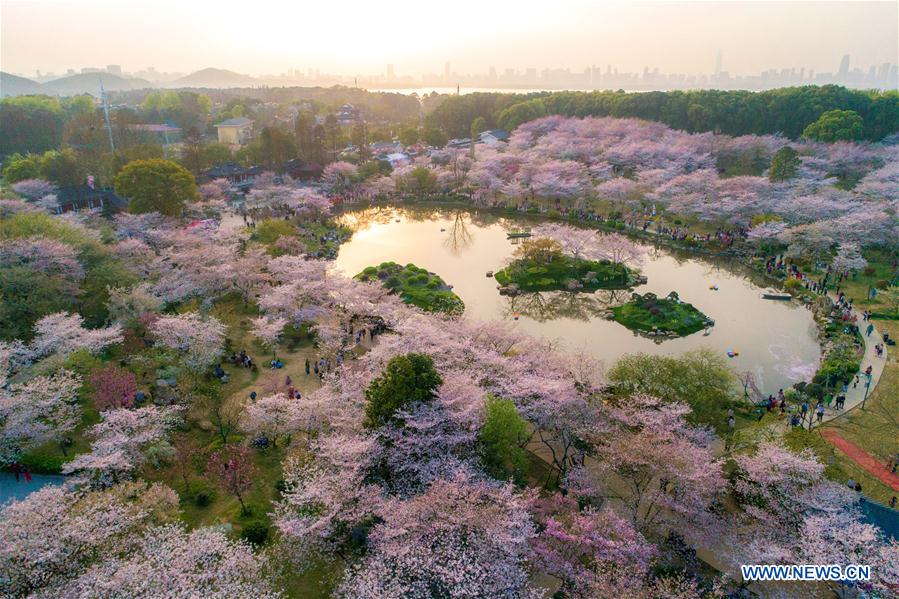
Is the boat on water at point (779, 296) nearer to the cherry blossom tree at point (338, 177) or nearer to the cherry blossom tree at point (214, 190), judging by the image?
the cherry blossom tree at point (338, 177)

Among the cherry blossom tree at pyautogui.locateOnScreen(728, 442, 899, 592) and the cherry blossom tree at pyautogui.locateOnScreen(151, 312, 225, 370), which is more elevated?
the cherry blossom tree at pyautogui.locateOnScreen(151, 312, 225, 370)

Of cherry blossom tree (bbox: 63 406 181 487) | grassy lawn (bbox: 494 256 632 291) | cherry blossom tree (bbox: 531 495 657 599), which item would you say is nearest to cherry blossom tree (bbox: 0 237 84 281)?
cherry blossom tree (bbox: 63 406 181 487)

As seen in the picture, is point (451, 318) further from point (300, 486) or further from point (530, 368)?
point (300, 486)

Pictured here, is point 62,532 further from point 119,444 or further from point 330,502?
point 330,502

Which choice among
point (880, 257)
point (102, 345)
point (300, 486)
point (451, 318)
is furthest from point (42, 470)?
point (880, 257)

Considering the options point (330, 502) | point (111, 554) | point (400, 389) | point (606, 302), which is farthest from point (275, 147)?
point (111, 554)

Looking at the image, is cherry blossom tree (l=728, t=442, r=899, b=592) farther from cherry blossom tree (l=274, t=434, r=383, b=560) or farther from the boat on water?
the boat on water
